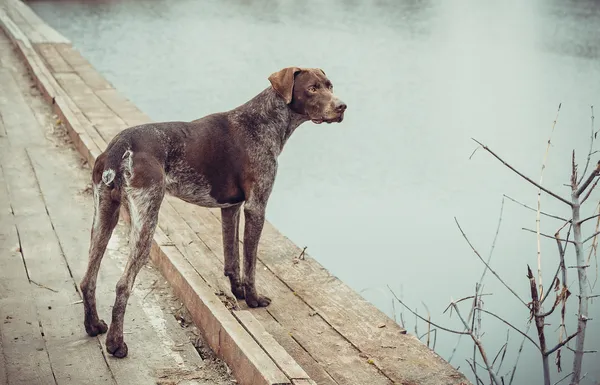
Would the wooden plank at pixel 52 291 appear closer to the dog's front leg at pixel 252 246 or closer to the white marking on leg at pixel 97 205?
the white marking on leg at pixel 97 205

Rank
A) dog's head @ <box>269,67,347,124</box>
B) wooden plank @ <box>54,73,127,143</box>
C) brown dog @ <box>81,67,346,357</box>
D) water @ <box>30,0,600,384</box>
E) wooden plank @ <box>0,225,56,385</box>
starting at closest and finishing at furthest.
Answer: wooden plank @ <box>0,225,56,385</box> → brown dog @ <box>81,67,346,357</box> → dog's head @ <box>269,67,347,124</box> → water @ <box>30,0,600,384</box> → wooden plank @ <box>54,73,127,143</box>

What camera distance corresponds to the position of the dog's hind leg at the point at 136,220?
13.1 ft

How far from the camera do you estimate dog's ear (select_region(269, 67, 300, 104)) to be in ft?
15.1

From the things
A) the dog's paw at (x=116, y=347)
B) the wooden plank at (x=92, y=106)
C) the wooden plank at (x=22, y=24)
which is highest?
the dog's paw at (x=116, y=347)

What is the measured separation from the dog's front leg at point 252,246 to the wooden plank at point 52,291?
899 millimetres

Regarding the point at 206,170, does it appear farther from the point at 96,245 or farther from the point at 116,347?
the point at 116,347

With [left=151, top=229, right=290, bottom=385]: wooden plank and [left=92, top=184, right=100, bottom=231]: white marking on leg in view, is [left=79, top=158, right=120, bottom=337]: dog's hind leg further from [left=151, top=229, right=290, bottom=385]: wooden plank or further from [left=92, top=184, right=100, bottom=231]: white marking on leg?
[left=151, top=229, right=290, bottom=385]: wooden plank

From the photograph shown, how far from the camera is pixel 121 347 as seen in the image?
13.2ft

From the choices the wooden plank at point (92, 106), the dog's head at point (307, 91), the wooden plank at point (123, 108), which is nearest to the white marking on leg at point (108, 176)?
the dog's head at point (307, 91)

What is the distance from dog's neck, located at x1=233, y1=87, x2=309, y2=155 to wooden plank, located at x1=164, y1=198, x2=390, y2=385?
845 millimetres

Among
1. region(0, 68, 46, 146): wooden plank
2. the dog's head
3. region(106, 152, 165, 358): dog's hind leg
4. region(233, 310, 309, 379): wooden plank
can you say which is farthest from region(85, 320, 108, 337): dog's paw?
region(0, 68, 46, 146): wooden plank

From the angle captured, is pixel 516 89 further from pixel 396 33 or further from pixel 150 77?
pixel 150 77

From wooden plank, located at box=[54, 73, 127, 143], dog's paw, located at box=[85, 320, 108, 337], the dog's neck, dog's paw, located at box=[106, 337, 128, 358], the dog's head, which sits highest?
the dog's head

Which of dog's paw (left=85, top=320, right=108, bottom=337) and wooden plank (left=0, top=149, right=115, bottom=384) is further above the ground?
dog's paw (left=85, top=320, right=108, bottom=337)
